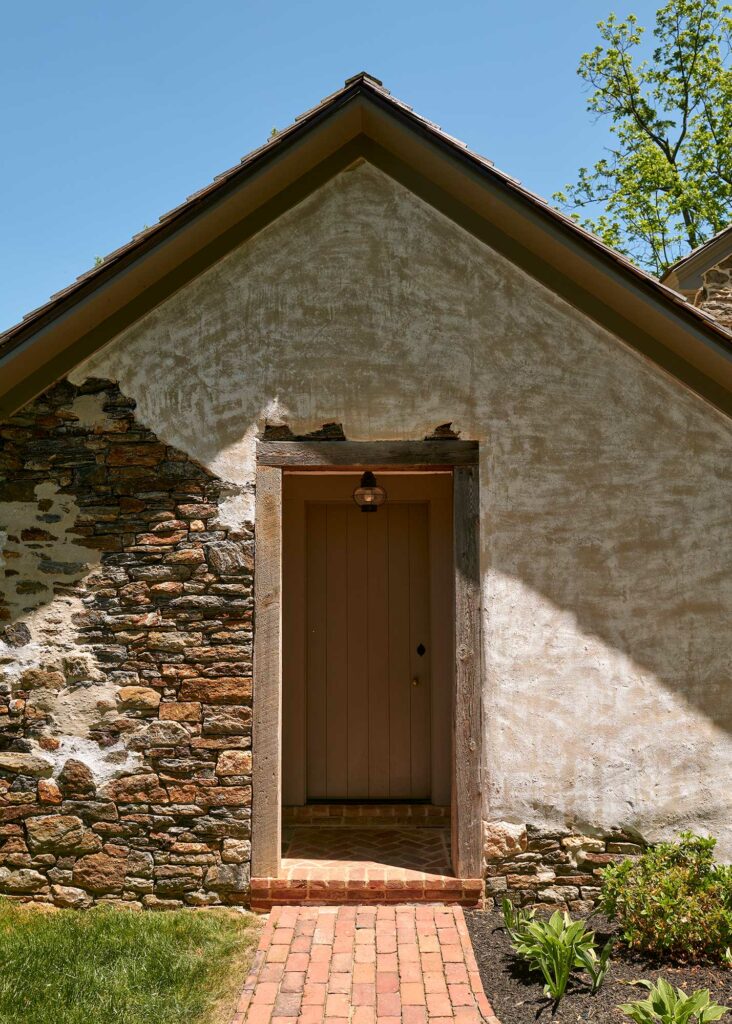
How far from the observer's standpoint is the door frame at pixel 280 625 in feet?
17.0

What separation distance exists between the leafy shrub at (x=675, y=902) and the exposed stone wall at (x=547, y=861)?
0.70 ft

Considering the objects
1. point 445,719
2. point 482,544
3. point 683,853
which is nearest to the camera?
point 683,853

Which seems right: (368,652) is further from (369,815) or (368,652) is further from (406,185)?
(406,185)

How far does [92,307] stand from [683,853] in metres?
4.94

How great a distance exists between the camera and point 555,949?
4207 mm

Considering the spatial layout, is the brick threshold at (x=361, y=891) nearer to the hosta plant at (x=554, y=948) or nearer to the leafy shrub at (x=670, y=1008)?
the hosta plant at (x=554, y=948)

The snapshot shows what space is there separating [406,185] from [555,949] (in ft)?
15.3

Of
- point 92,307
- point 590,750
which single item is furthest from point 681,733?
point 92,307

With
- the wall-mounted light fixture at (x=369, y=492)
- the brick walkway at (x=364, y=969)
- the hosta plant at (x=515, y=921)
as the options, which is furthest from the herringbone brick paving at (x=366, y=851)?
the wall-mounted light fixture at (x=369, y=492)

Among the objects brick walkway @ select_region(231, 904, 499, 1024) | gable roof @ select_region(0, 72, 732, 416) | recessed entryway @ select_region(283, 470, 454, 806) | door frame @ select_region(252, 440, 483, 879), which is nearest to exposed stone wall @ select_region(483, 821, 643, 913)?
door frame @ select_region(252, 440, 483, 879)

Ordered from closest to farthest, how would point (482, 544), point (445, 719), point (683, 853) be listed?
point (683, 853) → point (482, 544) → point (445, 719)

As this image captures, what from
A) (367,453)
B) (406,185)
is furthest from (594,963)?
(406,185)

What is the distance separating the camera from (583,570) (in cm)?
528

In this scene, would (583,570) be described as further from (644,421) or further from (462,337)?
(462,337)
